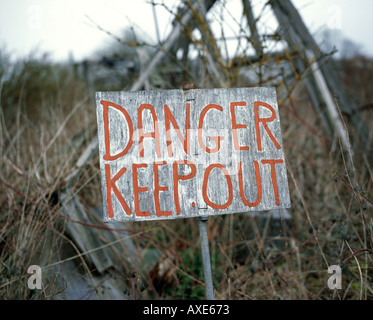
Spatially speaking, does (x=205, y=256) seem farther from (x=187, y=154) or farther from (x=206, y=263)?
(x=187, y=154)

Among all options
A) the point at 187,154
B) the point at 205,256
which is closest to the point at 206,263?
the point at 205,256

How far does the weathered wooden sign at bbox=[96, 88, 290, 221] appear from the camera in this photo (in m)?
1.43

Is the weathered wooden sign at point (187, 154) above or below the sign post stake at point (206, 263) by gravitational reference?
above

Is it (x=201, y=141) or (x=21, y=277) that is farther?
(x=21, y=277)

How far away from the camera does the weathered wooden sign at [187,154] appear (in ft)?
4.69

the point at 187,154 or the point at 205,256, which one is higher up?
the point at 187,154

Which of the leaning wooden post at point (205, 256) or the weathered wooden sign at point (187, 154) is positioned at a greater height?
the weathered wooden sign at point (187, 154)

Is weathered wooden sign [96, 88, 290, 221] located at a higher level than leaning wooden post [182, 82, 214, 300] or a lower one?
higher

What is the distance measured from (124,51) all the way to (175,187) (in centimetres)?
934

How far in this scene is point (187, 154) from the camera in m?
1.47
